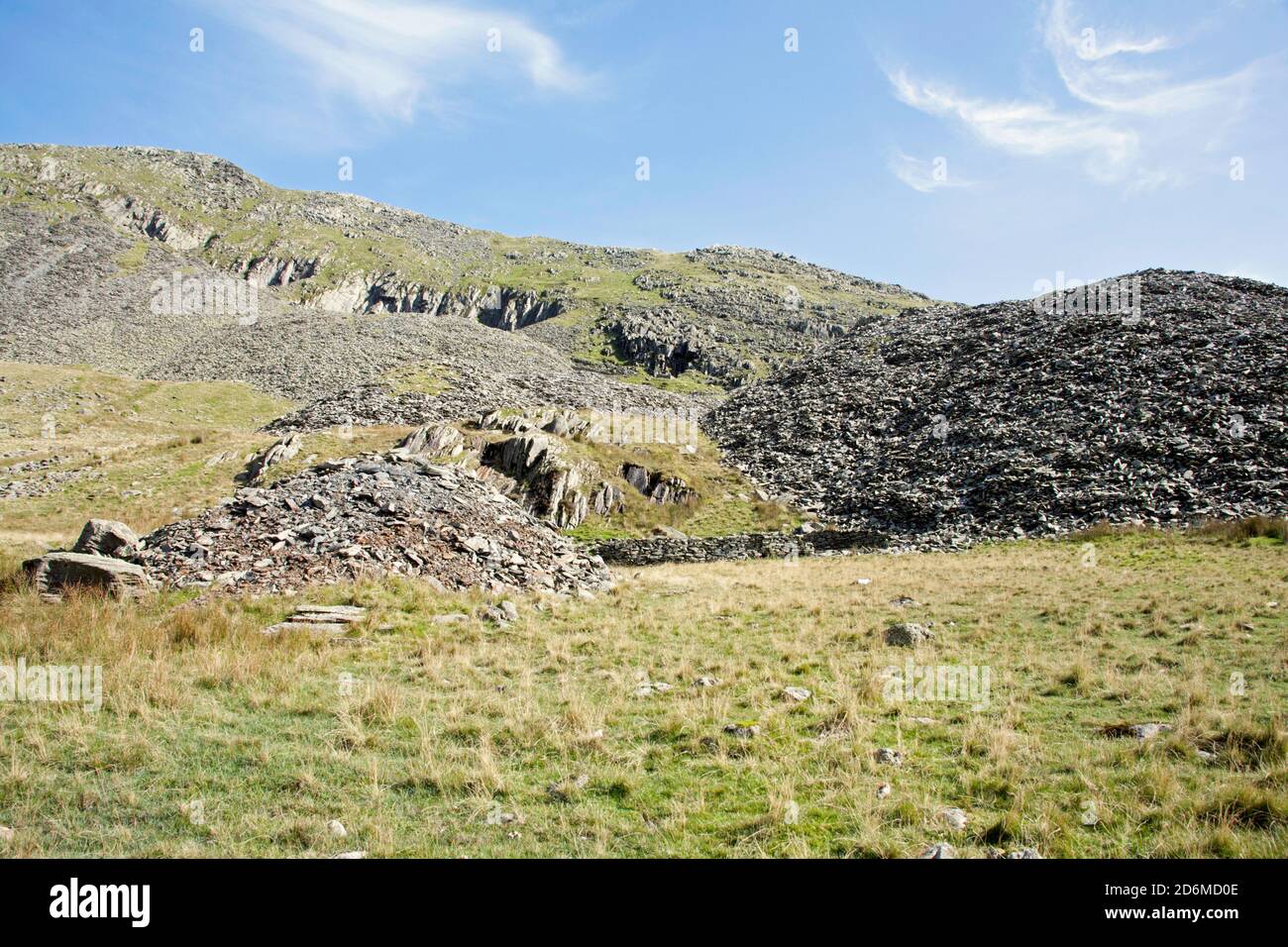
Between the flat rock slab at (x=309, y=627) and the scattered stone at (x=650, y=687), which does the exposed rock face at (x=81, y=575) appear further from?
the scattered stone at (x=650, y=687)

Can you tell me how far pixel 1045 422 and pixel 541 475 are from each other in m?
34.3

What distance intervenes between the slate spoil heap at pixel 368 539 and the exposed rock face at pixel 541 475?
476 inches

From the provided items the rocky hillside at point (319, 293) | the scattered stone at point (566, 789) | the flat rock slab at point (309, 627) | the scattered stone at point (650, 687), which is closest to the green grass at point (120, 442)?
the rocky hillside at point (319, 293)

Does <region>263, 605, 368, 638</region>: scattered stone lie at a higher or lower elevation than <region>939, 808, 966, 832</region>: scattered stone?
higher

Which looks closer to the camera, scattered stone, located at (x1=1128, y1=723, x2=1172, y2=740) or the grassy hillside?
scattered stone, located at (x1=1128, y1=723, x2=1172, y2=740)

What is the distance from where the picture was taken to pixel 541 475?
38.3 m

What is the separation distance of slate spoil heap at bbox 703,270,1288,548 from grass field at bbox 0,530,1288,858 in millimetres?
17816

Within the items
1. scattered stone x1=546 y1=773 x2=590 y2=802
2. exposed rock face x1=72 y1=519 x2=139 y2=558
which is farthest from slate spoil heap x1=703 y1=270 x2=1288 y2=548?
exposed rock face x1=72 y1=519 x2=139 y2=558

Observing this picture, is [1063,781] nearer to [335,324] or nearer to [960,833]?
[960,833]

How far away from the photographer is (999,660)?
504 inches

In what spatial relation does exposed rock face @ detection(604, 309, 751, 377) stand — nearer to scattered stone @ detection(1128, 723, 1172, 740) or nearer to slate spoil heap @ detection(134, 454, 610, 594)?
slate spoil heap @ detection(134, 454, 610, 594)

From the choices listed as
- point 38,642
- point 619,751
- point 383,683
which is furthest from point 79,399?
point 619,751

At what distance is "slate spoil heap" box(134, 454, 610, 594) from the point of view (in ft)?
54.3
